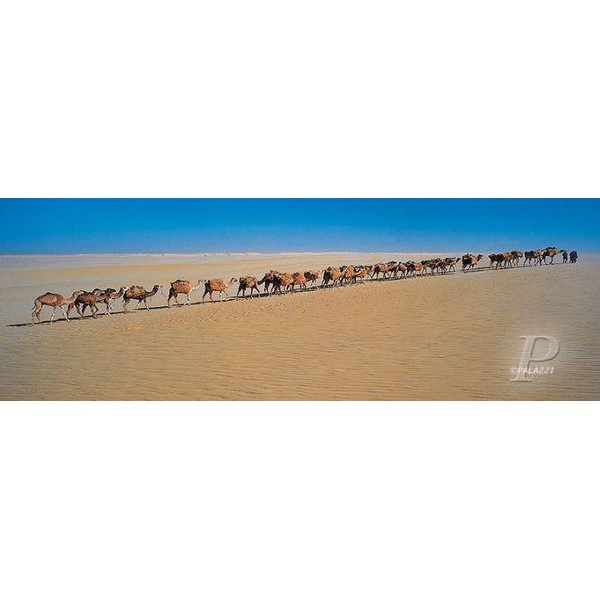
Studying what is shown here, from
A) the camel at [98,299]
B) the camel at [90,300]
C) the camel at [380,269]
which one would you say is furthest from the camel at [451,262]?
the camel at [90,300]

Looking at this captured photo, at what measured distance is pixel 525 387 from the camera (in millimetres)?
→ 6363

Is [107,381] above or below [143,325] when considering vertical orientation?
below

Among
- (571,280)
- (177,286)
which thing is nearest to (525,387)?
(571,280)

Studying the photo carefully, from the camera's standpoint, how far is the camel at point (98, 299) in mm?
10797

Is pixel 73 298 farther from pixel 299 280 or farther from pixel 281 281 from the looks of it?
pixel 299 280

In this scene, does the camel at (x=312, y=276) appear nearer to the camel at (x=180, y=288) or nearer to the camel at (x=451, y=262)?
the camel at (x=180, y=288)

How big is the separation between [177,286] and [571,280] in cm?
878

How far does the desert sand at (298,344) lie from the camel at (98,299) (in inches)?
8.1

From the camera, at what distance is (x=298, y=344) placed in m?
8.16

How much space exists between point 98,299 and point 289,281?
18.7 feet

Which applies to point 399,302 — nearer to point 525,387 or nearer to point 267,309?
point 267,309

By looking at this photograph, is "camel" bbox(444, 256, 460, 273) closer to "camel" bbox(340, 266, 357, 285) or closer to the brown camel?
"camel" bbox(340, 266, 357, 285)

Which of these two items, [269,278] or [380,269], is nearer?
[269,278]

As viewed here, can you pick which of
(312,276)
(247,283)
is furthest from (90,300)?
(312,276)
